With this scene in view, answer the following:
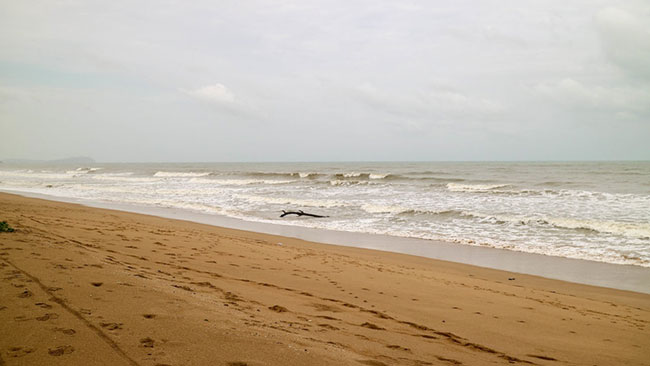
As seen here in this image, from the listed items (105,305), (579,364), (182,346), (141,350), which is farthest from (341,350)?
(579,364)

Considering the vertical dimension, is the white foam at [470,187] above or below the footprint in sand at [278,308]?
above

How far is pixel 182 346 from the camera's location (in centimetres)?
290

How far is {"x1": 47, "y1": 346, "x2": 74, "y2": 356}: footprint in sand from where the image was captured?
2.61 meters

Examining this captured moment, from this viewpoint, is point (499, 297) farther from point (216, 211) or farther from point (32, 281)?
point (216, 211)

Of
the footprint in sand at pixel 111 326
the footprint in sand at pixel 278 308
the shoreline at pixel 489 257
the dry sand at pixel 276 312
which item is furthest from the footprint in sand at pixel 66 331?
the shoreline at pixel 489 257

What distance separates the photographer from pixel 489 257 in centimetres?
1030

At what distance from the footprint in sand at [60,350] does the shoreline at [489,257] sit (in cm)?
877

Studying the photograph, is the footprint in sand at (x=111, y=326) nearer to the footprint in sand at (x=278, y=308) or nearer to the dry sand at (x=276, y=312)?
the dry sand at (x=276, y=312)

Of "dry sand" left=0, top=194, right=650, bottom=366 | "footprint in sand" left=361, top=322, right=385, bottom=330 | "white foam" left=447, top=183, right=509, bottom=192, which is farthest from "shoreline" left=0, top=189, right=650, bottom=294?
"white foam" left=447, top=183, right=509, bottom=192

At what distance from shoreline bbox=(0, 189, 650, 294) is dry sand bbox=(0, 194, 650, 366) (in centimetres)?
84

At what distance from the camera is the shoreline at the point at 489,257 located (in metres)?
8.33

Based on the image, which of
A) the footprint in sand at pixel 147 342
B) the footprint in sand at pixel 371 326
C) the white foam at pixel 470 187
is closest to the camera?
the footprint in sand at pixel 147 342

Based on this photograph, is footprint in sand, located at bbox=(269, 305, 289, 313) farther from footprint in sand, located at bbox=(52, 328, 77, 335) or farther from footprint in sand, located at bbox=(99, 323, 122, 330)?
footprint in sand, located at bbox=(52, 328, 77, 335)

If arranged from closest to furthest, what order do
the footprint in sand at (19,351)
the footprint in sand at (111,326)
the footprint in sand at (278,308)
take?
the footprint in sand at (19,351), the footprint in sand at (111,326), the footprint in sand at (278,308)
